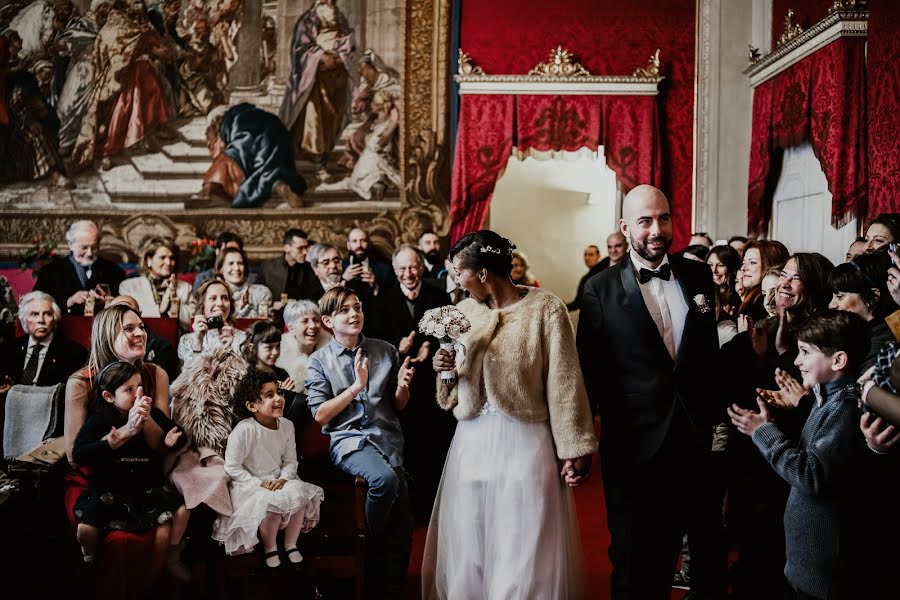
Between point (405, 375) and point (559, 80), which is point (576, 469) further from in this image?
point (559, 80)

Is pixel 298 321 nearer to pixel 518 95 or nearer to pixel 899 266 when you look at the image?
pixel 899 266

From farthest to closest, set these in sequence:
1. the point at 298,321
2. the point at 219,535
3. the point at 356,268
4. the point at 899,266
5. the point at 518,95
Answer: the point at 518,95, the point at 356,268, the point at 298,321, the point at 219,535, the point at 899,266

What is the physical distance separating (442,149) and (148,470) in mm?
7011

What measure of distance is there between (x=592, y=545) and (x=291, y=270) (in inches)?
164

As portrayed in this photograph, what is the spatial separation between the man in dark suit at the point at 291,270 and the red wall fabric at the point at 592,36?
3.63m

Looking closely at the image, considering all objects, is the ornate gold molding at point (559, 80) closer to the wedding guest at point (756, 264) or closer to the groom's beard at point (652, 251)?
the wedding guest at point (756, 264)

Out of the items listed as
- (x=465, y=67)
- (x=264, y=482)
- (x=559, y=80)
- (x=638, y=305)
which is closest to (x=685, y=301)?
(x=638, y=305)

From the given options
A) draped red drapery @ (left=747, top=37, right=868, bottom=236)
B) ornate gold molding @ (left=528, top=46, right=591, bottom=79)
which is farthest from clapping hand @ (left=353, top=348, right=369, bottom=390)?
ornate gold molding @ (left=528, top=46, right=591, bottom=79)

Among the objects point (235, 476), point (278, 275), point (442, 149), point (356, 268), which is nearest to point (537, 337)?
point (235, 476)

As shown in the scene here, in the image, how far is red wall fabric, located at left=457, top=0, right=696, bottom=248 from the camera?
35.2 feet

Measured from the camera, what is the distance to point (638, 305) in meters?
3.82

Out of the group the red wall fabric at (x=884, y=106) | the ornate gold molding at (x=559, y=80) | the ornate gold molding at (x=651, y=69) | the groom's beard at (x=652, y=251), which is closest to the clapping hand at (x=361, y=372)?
the groom's beard at (x=652, y=251)

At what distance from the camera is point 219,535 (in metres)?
4.38

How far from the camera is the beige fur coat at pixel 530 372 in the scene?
3816mm
